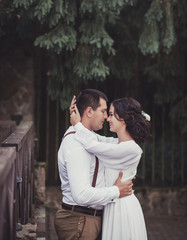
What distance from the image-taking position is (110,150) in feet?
10.1

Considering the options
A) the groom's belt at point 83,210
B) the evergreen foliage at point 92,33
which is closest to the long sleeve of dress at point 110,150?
the groom's belt at point 83,210

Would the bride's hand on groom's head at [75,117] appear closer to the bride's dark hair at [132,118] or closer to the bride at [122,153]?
the bride at [122,153]

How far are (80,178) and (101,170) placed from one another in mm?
321

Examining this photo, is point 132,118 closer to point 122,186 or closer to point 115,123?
point 115,123

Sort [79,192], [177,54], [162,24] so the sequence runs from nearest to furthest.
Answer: [79,192], [162,24], [177,54]

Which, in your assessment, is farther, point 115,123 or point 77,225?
point 115,123

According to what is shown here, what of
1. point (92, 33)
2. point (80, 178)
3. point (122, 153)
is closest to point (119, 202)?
point (122, 153)

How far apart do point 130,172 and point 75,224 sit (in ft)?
1.90

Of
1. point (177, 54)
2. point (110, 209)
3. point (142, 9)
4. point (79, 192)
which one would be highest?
point (142, 9)

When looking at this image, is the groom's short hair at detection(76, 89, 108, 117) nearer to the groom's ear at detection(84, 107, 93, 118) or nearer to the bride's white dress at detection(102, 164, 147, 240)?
the groom's ear at detection(84, 107, 93, 118)

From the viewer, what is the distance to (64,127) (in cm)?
840

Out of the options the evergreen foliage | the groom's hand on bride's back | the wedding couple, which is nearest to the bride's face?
the wedding couple

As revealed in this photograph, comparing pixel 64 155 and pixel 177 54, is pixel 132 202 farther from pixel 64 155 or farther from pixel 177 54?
pixel 177 54

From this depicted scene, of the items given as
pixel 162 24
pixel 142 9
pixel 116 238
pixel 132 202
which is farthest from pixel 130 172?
pixel 142 9
